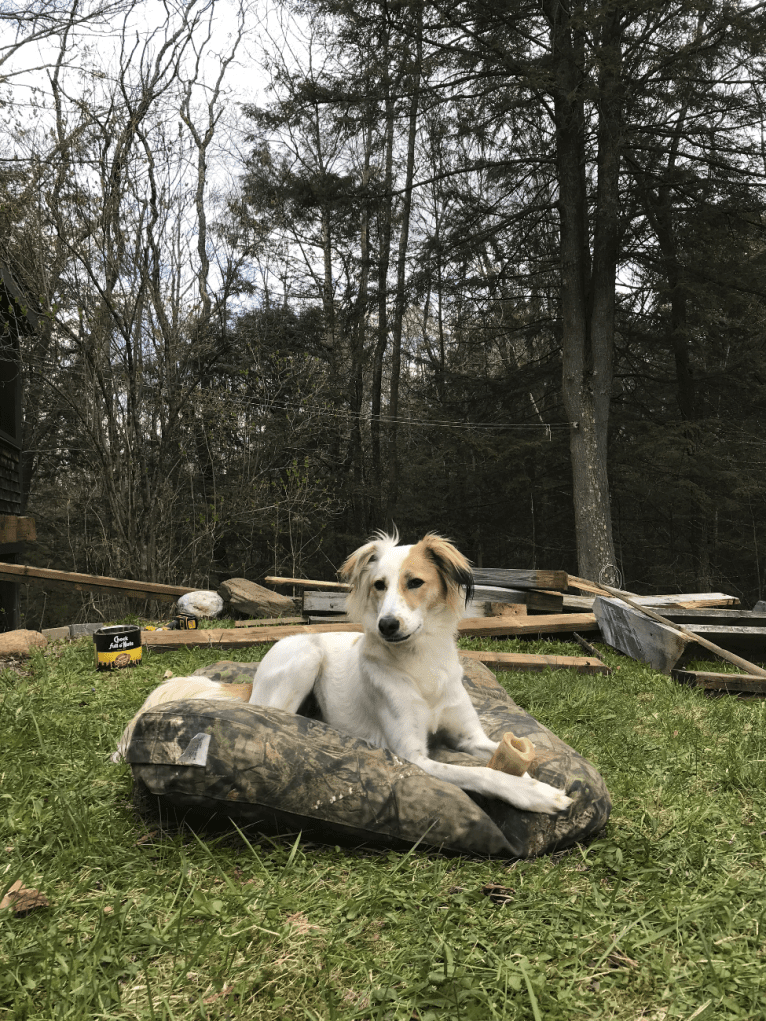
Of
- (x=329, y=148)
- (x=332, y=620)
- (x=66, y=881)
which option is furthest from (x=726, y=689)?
(x=329, y=148)

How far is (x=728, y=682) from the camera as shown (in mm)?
4953

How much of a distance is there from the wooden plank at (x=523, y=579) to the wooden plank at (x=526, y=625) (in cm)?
47

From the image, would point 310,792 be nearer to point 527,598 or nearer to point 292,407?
point 527,598

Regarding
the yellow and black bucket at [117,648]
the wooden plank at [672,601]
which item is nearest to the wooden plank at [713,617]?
the wooden plank at [672,601]

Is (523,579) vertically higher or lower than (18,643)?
higher

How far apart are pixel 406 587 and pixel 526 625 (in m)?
4.47

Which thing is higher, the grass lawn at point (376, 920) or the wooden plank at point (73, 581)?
the wooden plank at point (73, 581)

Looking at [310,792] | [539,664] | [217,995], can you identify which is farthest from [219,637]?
[217,995]

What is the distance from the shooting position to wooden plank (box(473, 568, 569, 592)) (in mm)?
7598

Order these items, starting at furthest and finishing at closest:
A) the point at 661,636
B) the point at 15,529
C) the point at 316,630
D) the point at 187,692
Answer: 1. the point at 15,529
2. the point at 316,630
3. the point at 661,636
4. the point at 187,692

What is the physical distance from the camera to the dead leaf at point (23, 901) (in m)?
1.84

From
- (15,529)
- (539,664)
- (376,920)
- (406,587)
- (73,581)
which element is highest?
(15,529)

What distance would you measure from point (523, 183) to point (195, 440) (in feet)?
24.7

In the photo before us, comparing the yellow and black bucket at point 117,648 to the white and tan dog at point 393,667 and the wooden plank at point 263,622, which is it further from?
the white and tan dog at point 393,667
